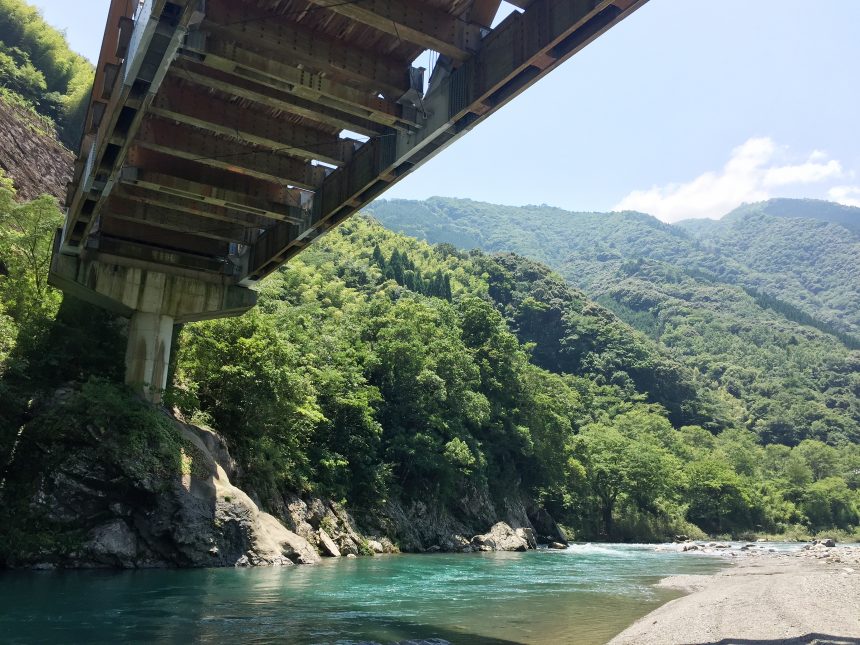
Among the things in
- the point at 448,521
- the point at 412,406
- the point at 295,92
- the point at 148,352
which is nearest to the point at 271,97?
the point at 295,92

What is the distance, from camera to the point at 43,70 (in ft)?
239

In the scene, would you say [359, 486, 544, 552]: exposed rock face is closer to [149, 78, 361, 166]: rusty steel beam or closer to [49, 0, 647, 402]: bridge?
[49, 0, 647, 402]: bridge

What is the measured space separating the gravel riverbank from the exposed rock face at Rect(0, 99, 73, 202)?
4116cm

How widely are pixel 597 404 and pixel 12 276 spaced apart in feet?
357

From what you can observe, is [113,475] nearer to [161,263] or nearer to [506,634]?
[161,263]

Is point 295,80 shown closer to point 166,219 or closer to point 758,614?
point 166,219

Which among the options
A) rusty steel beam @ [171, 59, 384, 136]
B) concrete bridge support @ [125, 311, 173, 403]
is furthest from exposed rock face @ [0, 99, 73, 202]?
rusty steel beam @ [171, 59, 384, 136]

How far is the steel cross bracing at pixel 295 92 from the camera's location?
1125 cm

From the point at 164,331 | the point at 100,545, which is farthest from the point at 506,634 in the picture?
the point at 164,331

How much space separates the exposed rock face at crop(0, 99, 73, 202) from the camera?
1762 inches

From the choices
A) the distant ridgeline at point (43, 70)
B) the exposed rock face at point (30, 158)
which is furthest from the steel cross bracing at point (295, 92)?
the distant ridgeline at point (43, 70)

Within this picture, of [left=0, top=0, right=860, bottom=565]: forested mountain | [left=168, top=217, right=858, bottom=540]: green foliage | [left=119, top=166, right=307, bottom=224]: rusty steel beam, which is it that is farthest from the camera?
[left=168, top=217, right=858, bottom=540]: green foliage

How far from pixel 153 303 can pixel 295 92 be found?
16260 mm

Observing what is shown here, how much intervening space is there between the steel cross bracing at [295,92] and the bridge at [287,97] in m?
0.03
